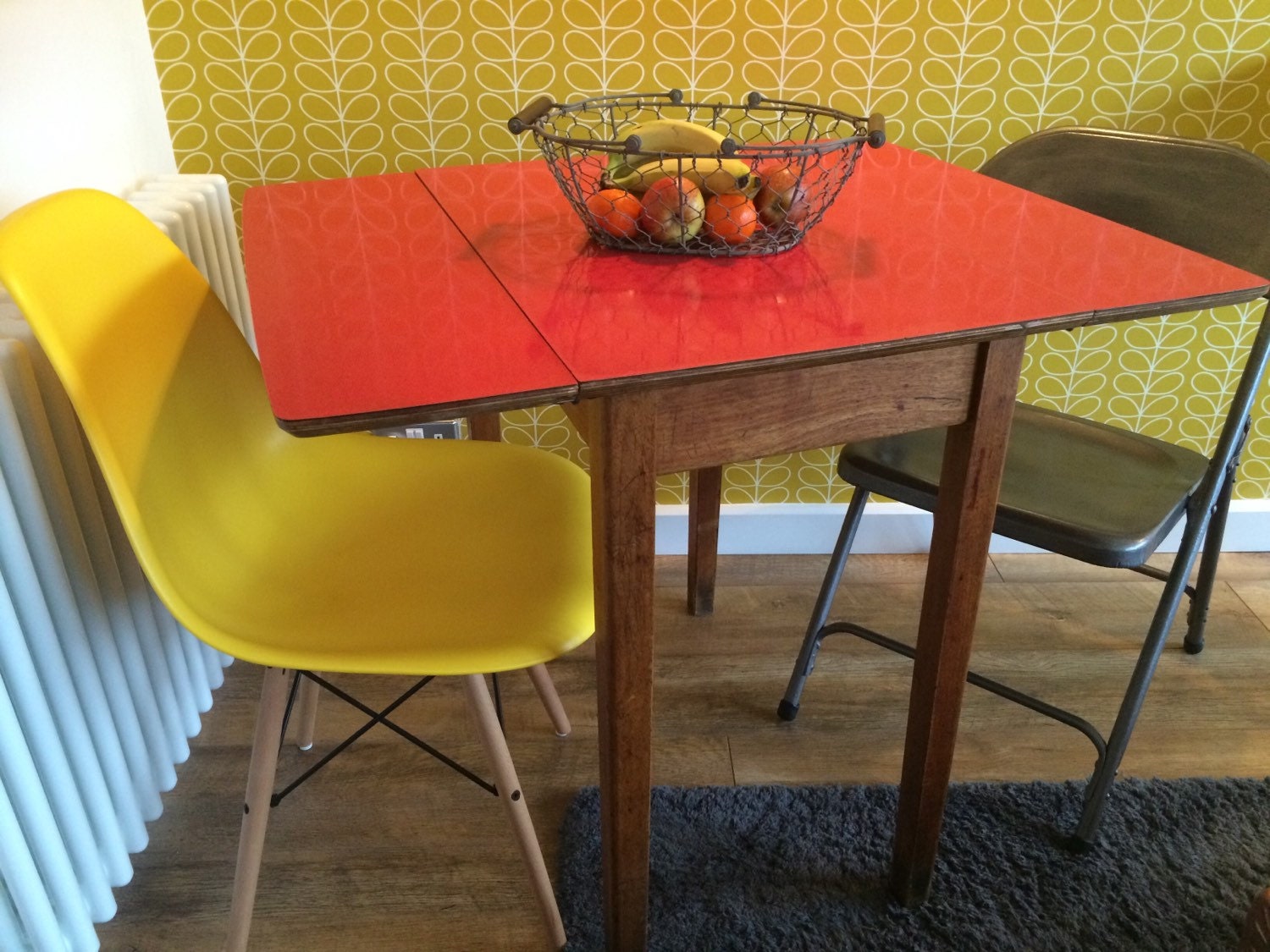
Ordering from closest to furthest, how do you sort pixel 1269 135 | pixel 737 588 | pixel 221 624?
pixel 221 624
pixel 1269 135
pixel 737 588

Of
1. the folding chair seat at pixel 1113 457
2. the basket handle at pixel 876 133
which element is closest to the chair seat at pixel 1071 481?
the folding chair seat at pixel 1113 457

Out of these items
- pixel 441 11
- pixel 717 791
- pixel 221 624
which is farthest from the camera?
pixel 441 11

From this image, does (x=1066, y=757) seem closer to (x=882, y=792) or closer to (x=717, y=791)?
(x=882, y=792)

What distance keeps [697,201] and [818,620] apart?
86cm

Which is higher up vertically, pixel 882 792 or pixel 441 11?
pixel 441 11

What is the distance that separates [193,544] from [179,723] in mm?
441

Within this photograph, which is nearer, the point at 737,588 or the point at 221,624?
the point at 221,624

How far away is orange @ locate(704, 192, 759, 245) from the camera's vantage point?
45.5 inches

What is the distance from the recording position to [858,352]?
0.95m

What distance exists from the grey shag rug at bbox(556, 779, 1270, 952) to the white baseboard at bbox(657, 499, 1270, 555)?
72cm

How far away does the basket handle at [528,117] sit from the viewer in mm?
1186

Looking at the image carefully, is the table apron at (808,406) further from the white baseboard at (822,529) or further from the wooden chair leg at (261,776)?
the white baseboard at (822,529)

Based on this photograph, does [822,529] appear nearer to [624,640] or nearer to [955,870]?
[955,870]

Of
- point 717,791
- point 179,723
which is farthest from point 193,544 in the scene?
point 717,791
